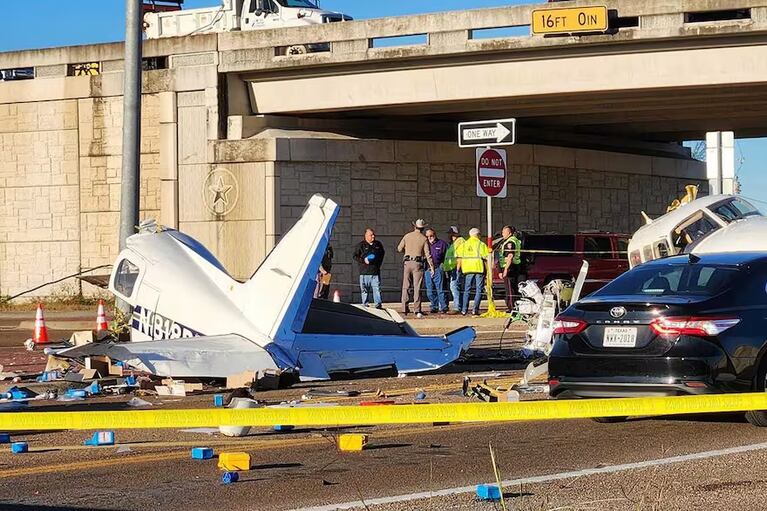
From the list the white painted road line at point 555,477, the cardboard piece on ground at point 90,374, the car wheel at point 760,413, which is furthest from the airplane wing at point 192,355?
the white painted road line at point 555,477

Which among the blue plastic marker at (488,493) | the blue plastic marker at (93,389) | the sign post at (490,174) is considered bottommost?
the blue plastic marker at (93,389)

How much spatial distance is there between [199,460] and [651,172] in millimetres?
33700

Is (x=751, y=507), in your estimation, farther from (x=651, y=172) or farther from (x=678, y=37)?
(x=651, y=172)

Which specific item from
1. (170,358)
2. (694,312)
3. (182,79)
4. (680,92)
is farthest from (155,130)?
(694,312)

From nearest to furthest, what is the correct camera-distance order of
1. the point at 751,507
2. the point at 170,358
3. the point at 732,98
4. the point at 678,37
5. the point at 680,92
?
the point at 751,507 < the point at 170,358 < the point at 678,37 < the point at 680,92 < the point at 732,98

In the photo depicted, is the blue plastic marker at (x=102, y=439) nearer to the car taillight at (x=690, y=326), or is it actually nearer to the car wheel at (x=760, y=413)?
the car taillight at (x=690, y=326)

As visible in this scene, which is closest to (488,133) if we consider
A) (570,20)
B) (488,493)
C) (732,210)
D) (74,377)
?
(732,210)

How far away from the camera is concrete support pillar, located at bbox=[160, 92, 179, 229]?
33.8 meters

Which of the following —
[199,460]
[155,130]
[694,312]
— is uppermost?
[155,130]

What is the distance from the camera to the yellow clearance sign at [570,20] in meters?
29.8

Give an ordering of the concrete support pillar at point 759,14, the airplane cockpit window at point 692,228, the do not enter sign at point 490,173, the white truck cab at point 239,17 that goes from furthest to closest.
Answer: the white truck cab at point 239,17, the concrete support pillar at point 759,14, the do not enter sign at point 490,173, the airplane cockpit window at point 692,228

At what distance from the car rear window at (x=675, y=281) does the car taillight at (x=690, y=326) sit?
377 millimetres

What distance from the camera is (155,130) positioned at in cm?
3434

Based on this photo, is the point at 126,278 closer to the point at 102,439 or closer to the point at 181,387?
the point at 181,387
